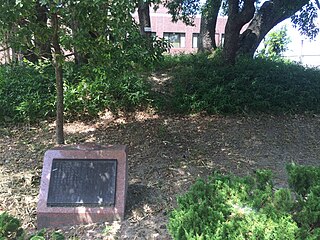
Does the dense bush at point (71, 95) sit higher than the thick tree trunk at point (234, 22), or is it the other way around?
the thick tree trunk at point (234, 22)

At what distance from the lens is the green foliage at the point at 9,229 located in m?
2.56

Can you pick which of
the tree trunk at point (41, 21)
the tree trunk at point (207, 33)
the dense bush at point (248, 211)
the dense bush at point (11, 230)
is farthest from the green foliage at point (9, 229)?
the tree trunk at point (207, 33)

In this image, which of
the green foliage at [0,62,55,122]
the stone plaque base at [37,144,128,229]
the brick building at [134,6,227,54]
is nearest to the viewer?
the stone plaque base at [37,144,128,229]

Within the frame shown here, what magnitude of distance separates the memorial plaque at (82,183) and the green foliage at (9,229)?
774 mm

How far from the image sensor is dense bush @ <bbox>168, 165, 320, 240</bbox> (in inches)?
78.6

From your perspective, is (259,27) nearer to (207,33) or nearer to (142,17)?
(207,33)

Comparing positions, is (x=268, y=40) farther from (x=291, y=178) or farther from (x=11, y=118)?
(x=291, y=178)

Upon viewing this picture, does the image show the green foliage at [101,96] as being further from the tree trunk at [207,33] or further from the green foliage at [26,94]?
the tree trunk at [207,33]

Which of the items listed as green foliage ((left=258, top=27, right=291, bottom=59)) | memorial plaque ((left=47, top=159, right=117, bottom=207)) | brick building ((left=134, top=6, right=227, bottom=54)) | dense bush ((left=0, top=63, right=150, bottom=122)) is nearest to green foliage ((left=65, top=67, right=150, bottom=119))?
dense bush ((left=0, top=63, right=150, bottom=122))

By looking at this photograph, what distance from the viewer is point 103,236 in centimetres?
320

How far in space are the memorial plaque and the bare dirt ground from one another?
0.86ft

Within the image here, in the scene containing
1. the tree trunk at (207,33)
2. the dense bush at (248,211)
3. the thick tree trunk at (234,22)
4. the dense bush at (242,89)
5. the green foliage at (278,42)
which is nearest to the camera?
the dense bush at (248,211)

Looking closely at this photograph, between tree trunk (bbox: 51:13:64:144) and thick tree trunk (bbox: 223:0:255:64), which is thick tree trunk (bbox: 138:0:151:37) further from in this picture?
thick tree trunk (bbox: 223:0:255:64)

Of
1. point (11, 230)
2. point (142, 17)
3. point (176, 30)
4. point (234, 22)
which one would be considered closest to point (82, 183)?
point (11, 230)
